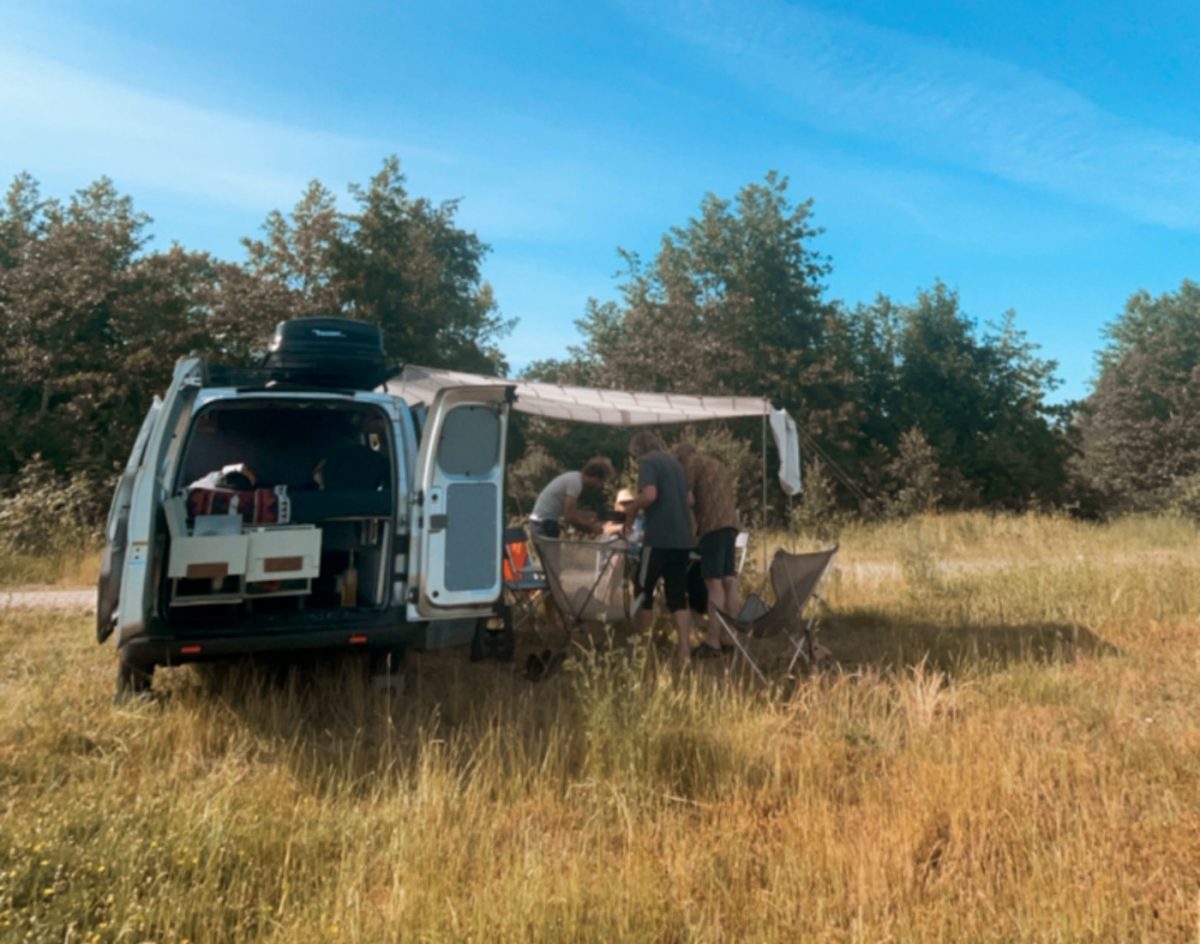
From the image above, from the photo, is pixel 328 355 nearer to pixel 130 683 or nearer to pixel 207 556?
pixel 207 556

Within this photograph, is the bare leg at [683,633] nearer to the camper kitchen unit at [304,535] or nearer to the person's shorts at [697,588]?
the person's shorts at [697,588]

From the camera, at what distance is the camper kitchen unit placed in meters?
4.18

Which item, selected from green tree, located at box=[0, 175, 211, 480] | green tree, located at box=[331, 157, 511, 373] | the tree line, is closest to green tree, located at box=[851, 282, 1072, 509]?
the tree line

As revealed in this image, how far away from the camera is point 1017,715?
175 inches

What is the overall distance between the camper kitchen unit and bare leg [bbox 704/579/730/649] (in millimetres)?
1902

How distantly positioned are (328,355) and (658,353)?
20.3 metres

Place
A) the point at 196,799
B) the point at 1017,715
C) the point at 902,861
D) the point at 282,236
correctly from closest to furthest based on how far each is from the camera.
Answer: the point at 902,861
the point at 196,799
the point at 1017,715
the point at 282,236

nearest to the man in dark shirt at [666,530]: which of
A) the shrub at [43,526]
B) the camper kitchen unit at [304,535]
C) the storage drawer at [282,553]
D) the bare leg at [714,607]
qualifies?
the bare leg at [714,607]

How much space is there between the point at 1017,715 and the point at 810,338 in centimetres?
2471

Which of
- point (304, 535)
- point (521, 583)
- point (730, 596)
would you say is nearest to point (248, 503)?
point (304, 535)

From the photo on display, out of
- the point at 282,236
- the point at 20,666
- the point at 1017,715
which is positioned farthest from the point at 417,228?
the point at 1017,715

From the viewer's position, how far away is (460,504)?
15.0 ft

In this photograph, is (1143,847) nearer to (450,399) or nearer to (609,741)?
(609,741)

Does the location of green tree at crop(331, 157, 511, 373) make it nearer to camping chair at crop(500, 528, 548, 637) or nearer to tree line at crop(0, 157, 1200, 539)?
tree line at crop(0, 157, 1200, 539)
